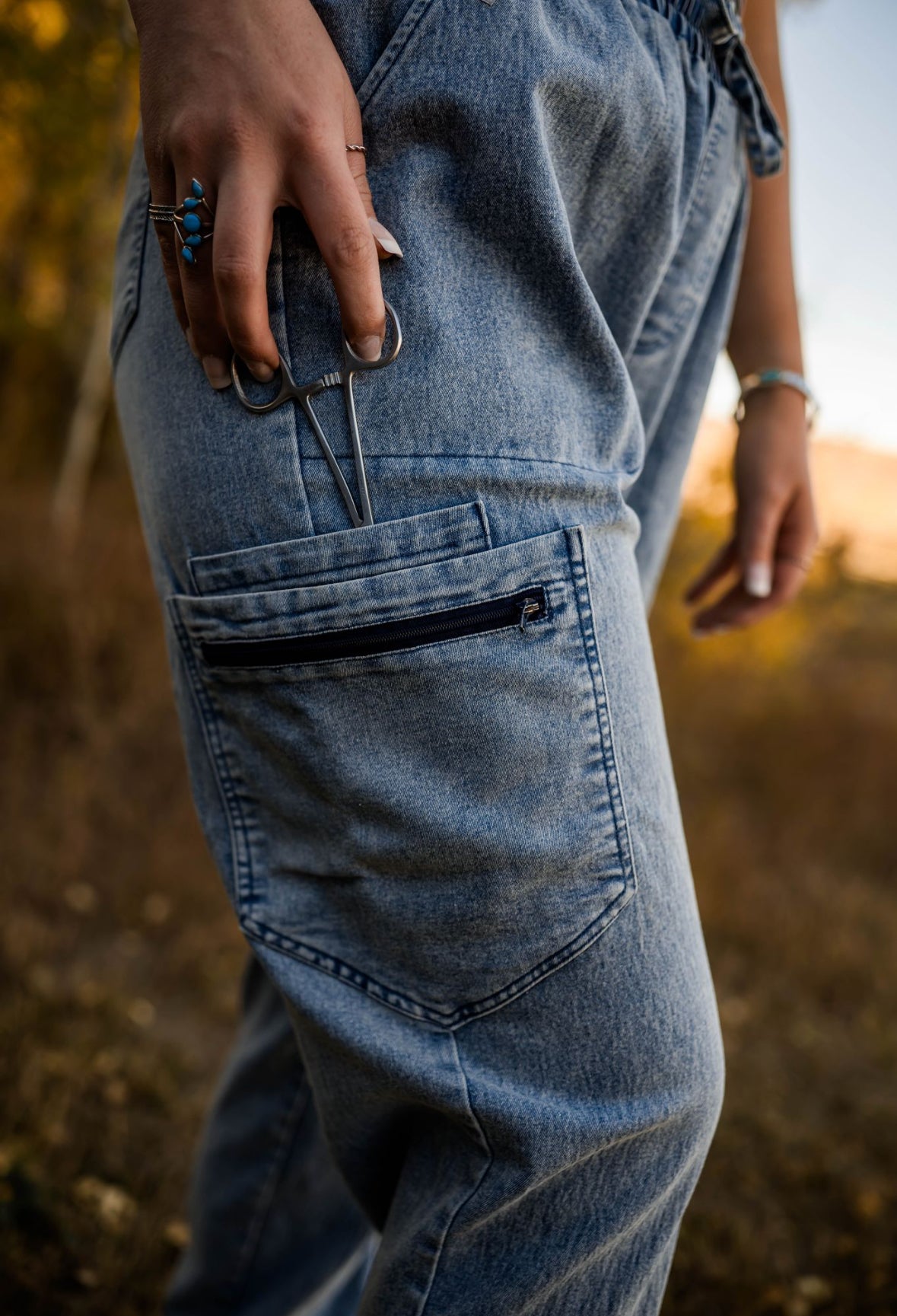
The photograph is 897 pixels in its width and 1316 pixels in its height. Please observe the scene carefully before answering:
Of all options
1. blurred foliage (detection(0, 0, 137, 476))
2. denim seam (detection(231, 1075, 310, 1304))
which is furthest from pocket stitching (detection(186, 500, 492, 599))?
blurred foliage (detection(0, 0, 137, 476))

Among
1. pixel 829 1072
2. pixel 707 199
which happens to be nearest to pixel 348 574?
pixel 707 199

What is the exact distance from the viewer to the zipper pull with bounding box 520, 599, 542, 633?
630 mm

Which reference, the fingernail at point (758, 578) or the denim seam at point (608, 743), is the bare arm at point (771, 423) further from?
the denim seam at point (608, 743)

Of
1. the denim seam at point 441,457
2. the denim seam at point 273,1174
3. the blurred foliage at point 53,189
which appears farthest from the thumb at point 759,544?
the blurred foliage at point 53,189

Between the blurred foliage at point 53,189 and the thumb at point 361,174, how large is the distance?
2.62 metres

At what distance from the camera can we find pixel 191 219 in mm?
604

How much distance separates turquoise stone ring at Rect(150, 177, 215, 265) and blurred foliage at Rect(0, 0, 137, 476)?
8.57ft

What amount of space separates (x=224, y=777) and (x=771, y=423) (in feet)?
2.75

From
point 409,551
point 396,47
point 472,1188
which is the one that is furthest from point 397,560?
point 472,1188

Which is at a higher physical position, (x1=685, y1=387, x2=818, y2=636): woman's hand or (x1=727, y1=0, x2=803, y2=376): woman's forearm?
(x1=727, y1=0, x2=803, y2=376): woman's forearm

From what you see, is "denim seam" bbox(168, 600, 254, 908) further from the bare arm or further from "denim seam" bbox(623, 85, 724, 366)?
the bare arm

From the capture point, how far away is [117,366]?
0.84 m

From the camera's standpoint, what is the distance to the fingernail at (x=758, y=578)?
1150mm

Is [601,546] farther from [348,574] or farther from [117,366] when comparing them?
[117,366]
